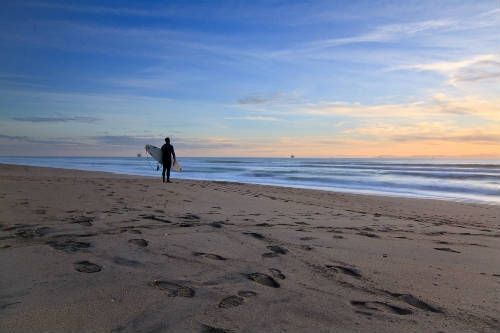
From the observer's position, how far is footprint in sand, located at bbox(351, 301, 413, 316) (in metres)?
2.41

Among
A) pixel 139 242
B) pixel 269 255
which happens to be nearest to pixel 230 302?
pixel 269 255

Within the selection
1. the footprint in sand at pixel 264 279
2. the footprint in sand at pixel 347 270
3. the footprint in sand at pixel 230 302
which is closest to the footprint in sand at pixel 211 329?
the footprint in sand at pixel 230 302

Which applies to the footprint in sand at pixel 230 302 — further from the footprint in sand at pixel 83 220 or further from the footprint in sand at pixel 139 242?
the footprint in sand at pixel 83 220

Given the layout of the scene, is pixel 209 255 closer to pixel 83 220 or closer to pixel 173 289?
pixel 173 289

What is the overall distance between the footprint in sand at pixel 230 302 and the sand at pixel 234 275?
14 mm

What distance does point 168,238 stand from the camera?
4172 millimetres

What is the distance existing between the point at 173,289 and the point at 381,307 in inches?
62.2

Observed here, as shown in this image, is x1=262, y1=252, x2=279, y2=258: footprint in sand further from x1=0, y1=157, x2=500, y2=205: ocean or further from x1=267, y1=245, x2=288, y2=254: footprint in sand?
x1=0, y1=157, x2=500, y2=205: ocean

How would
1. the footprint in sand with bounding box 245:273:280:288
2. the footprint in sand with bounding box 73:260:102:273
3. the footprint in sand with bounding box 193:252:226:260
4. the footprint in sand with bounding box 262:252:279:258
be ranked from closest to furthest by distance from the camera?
the footprint in sand with bounding box 245:273:280:288 < the footprint in sand with bounding box 73:260:102:273 < the footprint in sand with bounding box 193:252:226:260 < the footprint in sand with bounding box 262:252:279:258

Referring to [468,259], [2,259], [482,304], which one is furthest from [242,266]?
[468,259]

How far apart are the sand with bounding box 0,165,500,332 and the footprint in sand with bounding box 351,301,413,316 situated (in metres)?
0.02

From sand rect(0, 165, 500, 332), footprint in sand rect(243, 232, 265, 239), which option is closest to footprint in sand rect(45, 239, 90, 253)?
sand rect(0, 165, 500, 332)

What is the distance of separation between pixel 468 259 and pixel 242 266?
2.73m

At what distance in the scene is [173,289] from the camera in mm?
2613
